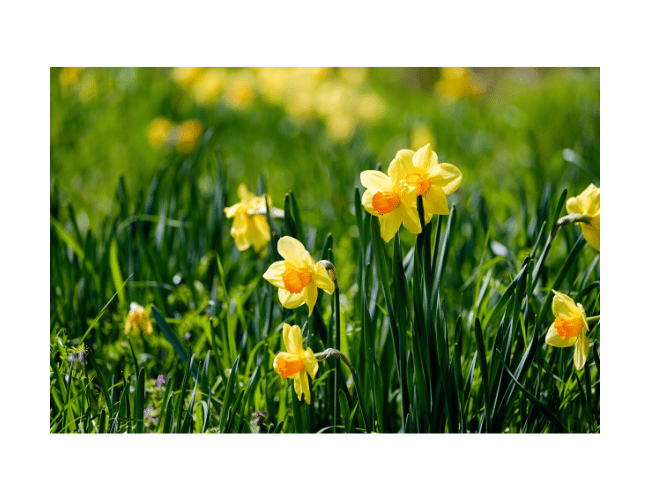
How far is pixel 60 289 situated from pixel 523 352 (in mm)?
1481

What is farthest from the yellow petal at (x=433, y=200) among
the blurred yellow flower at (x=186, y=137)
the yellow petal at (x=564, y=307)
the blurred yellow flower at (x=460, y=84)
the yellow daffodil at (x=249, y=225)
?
the blurred yellow flower at (x=186, y=137)

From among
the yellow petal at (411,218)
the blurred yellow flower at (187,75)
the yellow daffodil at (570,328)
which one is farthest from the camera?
the blurred yellow flower at (187,75)

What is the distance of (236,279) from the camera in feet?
6.31

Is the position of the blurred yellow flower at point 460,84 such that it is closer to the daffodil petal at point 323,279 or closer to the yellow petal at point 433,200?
the yellow petal at point 433,200

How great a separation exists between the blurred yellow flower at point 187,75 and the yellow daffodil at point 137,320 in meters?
1.96

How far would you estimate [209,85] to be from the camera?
323 cm

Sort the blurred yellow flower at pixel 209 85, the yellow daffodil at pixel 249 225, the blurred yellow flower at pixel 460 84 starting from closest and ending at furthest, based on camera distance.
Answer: the yellow daffodil at pixel 249 225 → the blurred yellow flower at pixel 460 84 → the blurred yellow flower at pixel 209 85

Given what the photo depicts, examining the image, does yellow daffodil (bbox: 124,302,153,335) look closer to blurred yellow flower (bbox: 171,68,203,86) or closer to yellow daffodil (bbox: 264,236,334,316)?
yellow daffodil (bbox: 264,236,334,316)

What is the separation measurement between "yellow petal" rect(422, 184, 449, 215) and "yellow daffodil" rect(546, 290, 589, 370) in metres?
0.38

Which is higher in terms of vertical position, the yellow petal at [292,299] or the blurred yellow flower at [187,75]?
the blurred yellow flower at [187,75]

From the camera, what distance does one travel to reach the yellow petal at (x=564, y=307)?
48.2 inches

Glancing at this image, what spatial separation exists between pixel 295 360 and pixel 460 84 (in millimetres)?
2430
